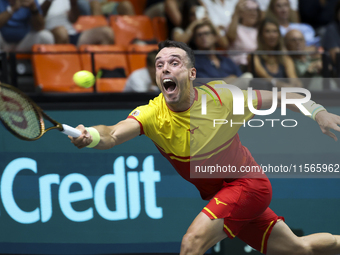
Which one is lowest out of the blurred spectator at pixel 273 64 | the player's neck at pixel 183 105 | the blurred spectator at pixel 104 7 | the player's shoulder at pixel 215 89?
the blurred spectator at pixel 273 64

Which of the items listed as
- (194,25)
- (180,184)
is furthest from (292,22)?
(180,184)

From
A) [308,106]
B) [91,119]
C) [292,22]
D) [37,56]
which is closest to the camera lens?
[308,106]

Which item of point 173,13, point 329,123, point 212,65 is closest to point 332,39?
point 212,65

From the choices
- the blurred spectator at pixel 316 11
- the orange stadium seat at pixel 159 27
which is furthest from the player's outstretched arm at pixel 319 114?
the blurred spectator at pixel 316 11

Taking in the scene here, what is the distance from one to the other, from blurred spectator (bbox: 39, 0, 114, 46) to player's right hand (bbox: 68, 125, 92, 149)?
2806 mm

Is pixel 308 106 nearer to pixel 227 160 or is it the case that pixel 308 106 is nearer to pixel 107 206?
pixel 227 160

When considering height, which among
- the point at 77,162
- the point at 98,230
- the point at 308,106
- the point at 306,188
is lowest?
the point at 98,230

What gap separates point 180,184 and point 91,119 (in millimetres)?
1070

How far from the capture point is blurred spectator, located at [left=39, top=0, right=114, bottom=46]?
5301mm

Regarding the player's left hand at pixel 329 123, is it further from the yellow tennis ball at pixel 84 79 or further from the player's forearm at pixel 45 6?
the player's forearm at pixel 45 6

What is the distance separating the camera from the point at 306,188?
4.56 m

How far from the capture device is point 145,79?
482 cm

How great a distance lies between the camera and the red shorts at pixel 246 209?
3.13 m

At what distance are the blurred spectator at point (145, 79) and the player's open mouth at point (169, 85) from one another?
1.57 meters
